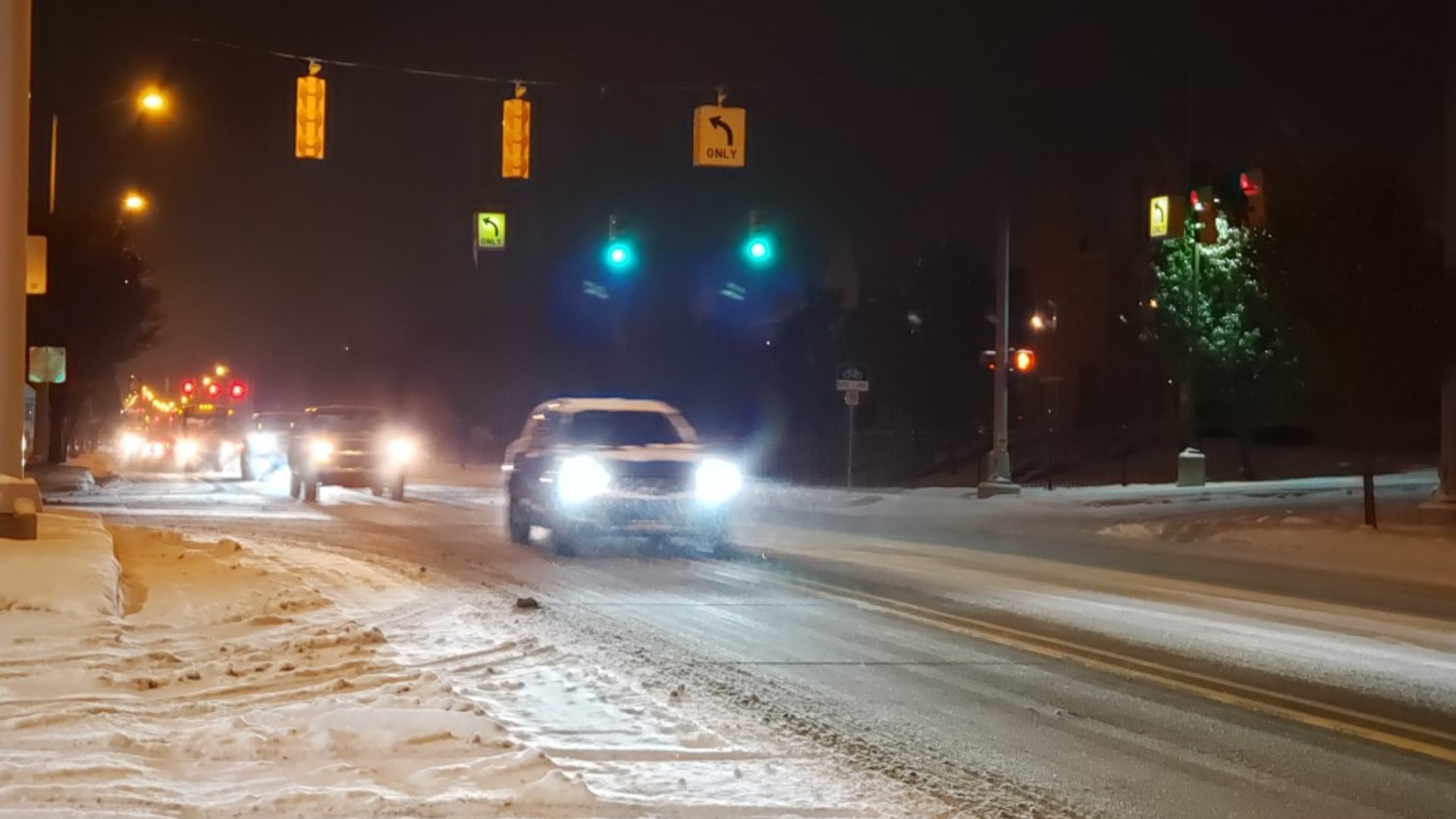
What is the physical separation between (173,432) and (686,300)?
81.2ft

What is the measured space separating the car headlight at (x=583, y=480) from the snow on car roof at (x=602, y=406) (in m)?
1.63

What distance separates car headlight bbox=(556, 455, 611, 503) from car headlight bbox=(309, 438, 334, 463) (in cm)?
1480

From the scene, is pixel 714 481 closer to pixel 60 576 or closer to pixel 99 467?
pixel 60 576

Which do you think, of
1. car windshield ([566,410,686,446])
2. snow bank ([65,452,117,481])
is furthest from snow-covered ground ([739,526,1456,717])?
snow bank ([65,452,117,481])

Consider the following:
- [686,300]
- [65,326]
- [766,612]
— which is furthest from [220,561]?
[686,300]

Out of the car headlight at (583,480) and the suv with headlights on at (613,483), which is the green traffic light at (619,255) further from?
the car headlight at (583,480)

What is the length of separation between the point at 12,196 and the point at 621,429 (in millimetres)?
7927

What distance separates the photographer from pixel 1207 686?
33.5 ft

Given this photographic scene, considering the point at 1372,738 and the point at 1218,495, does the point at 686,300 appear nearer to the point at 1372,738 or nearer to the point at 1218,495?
the point at 1218,495

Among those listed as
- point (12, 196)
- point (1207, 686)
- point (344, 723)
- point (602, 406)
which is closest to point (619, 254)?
point (602, 406)

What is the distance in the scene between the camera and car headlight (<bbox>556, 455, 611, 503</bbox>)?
1912 cm

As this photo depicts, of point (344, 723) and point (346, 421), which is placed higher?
point (346, 421)

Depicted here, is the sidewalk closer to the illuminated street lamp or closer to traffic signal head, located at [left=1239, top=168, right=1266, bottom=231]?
traffic signal head, located at [left=1239, top=168, right=1266, bottom=231]


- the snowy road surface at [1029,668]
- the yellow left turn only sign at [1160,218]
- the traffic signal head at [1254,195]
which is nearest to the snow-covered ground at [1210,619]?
the snowy road surface at [1029,668]
